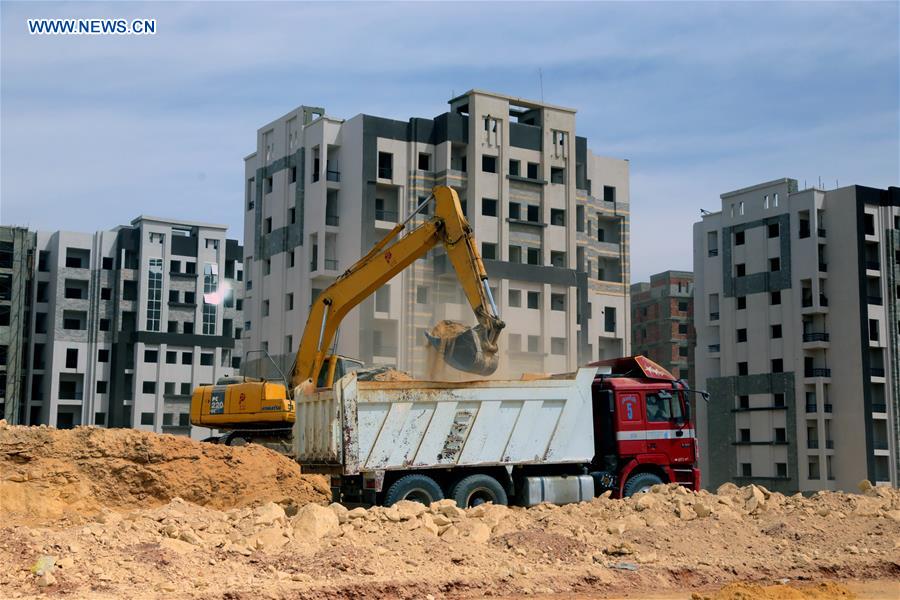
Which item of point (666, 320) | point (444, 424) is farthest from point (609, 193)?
point (444, 424)

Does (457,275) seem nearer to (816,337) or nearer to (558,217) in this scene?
(558,217)

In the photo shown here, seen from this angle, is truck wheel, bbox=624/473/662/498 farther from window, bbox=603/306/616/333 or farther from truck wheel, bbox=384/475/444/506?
window, bbox=603/306/616/333

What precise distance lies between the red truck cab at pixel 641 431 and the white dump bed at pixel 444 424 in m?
0.68

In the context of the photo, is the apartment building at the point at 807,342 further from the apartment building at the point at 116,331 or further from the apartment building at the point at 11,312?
the apartment building at the point at 11,312

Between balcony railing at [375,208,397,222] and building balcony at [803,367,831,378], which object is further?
building balcony at [803,367,831,378]

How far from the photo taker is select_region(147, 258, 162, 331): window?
77875mm

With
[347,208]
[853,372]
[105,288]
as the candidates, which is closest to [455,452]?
[347,208]

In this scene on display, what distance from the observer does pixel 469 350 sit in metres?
24.0

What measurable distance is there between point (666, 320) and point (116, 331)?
4778 centimetres

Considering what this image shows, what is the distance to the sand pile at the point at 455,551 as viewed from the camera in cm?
1345

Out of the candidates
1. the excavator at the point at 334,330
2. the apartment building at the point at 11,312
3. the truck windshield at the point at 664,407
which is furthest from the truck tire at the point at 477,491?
the apartment building at the point at 11,312

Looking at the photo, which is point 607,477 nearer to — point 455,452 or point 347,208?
point 455,452

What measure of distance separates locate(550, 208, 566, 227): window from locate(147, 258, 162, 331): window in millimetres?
33182

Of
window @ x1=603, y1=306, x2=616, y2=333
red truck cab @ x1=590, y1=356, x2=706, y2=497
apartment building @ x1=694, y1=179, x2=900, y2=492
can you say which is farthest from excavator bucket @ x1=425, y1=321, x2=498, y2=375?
apartment building @ x1=694, y1=179, x2=900, y2=492
